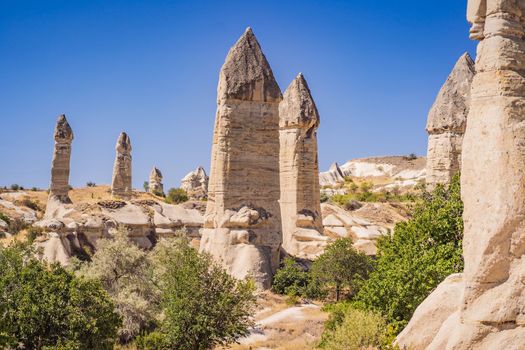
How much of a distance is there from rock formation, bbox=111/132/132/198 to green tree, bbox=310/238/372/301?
2093 cm

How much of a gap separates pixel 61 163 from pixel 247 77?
1489 centimetres

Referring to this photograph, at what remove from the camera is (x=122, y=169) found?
125ft

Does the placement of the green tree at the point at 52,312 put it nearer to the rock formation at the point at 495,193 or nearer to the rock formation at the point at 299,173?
the rock formation at the point at 495,193

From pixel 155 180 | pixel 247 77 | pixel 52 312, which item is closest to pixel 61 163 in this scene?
pixel 247 77

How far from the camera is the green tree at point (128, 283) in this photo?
1439 centimetres

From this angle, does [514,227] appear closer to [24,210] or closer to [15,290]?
[15,290]

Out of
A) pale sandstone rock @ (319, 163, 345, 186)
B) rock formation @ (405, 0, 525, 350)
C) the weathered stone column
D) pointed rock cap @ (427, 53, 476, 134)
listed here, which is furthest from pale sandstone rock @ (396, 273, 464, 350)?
pale sandstone rock @ (319, 163, 345, 186)

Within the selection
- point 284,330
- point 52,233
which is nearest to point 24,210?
point 52,233

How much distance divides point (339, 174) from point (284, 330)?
53849 millimetres

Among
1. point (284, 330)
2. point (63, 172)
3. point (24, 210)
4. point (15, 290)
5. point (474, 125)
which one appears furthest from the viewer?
point (24, 210)

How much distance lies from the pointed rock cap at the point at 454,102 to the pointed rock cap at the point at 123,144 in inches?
935

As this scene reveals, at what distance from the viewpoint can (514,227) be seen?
695 cm

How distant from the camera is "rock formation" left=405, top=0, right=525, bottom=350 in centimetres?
695

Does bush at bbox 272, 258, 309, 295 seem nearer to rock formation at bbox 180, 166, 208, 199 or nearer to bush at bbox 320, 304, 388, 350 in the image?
bush at bbox 320, 304, 388, 350
